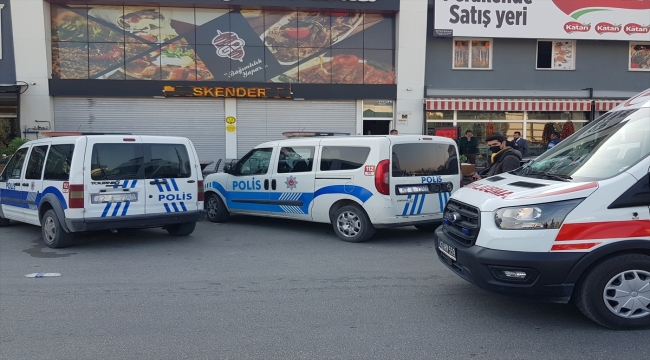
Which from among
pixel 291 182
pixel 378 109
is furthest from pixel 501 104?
pixel 291 182

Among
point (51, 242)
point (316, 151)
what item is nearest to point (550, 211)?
point (316, 151)

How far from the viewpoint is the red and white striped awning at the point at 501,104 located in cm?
1903

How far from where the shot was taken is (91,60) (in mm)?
18594

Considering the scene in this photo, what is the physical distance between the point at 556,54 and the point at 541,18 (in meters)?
1.78

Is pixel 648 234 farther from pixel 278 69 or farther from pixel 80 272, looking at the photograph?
pixel 278 69

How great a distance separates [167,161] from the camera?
8875mm

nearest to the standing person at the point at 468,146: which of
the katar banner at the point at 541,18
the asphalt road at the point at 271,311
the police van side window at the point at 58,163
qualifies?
the katar banner at the point at 541,18

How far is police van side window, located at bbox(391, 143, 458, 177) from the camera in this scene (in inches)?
340

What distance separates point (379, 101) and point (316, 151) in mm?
10690

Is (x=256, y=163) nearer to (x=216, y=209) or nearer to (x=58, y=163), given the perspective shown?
(x=216, y=209)

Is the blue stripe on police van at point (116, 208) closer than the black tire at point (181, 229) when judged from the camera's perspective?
Yes

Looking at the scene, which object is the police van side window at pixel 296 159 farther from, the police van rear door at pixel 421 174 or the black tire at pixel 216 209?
the black tire at pixel 216 209

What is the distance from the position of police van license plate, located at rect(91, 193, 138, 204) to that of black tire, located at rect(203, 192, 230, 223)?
2862mm

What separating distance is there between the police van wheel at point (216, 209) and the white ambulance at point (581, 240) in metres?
7.07
